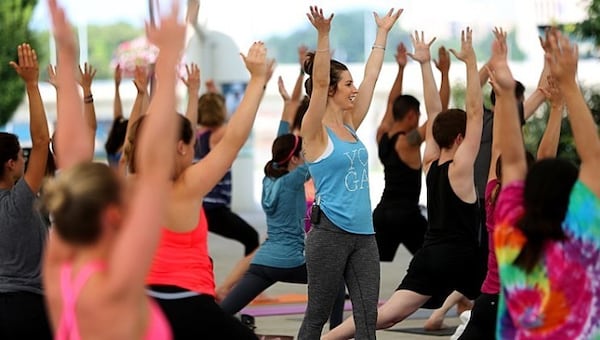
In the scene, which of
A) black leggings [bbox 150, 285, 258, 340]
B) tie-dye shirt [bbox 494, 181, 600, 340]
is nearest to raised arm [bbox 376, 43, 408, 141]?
black leggings [bbox 150, 285, 258, 340]

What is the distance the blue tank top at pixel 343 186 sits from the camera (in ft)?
24.3

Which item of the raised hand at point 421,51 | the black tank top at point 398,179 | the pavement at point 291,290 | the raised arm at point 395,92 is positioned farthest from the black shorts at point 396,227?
the raised hand at point 421,51

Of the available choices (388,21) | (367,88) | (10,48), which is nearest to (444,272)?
(367,88)

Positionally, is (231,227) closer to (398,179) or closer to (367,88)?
(398,179)

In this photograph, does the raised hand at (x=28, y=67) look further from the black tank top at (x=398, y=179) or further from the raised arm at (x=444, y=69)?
the black tank top at (x=398, y=179)

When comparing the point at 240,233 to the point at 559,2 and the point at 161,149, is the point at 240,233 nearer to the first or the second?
the point at 161,149

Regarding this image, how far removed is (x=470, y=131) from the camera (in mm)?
7453

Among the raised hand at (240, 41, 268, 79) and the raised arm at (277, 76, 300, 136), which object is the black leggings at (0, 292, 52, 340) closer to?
the raised hand at (240, 41, 268, 79)

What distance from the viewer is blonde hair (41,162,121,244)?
12.4 feet

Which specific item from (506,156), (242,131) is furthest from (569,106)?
(242,131)

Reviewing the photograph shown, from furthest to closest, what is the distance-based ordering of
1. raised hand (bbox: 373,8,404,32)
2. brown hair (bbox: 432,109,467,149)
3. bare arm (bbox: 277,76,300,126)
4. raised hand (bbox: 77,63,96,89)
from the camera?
bare arm (bbox: 277,76,300,126) < raised hand (bbox: 77,63,96,89) < raised hand (bbox: 373,8,404,32) < brown hair (bbox: 432,109,467,149)

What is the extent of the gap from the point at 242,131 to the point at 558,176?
130 cm

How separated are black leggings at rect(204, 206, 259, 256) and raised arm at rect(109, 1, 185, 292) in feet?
24.5

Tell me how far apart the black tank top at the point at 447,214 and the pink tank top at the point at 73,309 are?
4075 millimetres
